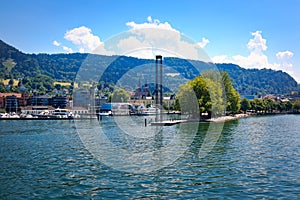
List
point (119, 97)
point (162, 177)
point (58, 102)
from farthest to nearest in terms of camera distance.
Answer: point (119, 97), point (58, 102), point (162, 177)

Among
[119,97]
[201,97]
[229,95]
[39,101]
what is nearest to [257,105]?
[229,95]

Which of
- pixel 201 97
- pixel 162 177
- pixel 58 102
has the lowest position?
pixel 162 177

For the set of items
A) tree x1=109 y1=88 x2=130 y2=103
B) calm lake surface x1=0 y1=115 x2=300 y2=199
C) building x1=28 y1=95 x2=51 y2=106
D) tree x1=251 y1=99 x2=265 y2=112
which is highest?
tree x1=109 y1=88 x2=130 y2=103

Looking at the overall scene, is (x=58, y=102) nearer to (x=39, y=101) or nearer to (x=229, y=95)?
(x=39, y=101)

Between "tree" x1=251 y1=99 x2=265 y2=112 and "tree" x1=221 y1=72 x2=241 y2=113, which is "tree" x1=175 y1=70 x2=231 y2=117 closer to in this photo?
"tree" x1=221 y1=72 x2=241 y2=113

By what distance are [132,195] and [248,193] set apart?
17.4ft

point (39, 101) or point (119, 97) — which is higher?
point (119, 97)

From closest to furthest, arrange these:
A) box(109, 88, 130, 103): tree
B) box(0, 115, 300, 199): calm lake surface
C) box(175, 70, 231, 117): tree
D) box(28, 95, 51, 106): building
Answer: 1. box(0, 115, 300, 199): calm lake surface
2. box(175, 70, 231, 117): tree
3. box(28, 95, 51, 106): building
4. box(109, 88, 130, 103): tree

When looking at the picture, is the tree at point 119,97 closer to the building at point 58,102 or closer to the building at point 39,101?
the building at point 58,102

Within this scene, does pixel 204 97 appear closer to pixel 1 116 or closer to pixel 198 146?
pixel 198 146

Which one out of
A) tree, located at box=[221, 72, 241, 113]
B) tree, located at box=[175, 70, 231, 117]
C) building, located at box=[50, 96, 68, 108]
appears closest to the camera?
tree, located at box=[175, 70, 231, 117]

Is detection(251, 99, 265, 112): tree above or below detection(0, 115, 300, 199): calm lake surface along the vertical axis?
above

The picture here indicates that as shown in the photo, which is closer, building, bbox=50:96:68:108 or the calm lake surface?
the calm lake surface

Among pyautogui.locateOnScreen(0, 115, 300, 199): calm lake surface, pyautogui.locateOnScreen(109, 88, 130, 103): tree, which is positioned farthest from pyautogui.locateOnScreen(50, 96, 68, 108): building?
pyautogui.locateOnScreen(0, 115, 300, 199): calm lake surface
